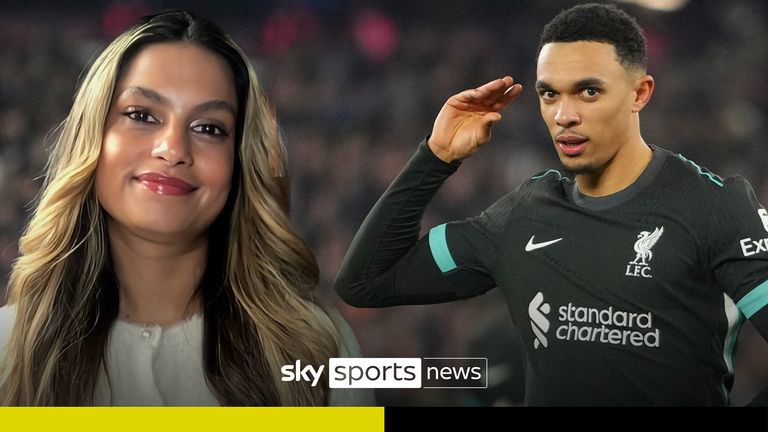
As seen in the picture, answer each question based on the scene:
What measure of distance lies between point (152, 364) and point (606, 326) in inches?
41.3

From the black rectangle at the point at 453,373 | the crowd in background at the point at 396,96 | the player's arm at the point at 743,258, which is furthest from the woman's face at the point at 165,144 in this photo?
the player's arm at the point at 743,258

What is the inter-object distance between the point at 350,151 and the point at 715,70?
897 millimetres

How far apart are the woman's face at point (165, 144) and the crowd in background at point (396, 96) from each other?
0.51 ft

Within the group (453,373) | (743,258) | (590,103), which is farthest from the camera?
(453,373)

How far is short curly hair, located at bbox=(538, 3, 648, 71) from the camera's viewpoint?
2.26m

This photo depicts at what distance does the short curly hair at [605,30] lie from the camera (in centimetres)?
226

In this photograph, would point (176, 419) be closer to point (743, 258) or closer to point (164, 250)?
point (164, 250)

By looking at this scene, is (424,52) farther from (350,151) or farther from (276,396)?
(276,396)

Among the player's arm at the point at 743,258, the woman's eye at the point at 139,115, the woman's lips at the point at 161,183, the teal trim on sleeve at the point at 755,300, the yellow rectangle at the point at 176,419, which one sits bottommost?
the yellow rectangle at the point at 176,419

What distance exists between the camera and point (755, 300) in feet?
7.04

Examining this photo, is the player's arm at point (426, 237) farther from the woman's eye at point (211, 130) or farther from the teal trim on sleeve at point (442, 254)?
the woman's eye at point (211, 130)

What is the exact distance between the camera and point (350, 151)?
7.74ft

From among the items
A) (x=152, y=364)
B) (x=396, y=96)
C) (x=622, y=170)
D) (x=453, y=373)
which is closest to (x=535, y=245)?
(x=622, y=170)

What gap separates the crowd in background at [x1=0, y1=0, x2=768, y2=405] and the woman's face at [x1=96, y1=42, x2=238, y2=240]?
0.51 feet
